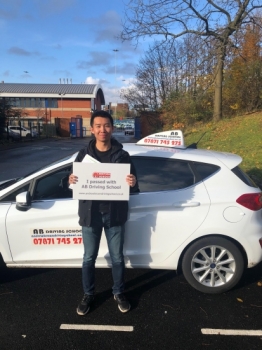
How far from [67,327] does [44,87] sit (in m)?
64.4

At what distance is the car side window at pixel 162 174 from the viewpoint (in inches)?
147

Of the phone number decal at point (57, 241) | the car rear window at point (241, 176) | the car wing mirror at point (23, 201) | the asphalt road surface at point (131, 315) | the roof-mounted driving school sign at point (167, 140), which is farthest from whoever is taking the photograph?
the roof-mounted driving school sign at point (167, 140)

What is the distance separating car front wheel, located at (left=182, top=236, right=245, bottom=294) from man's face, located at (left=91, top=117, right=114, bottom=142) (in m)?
1.46

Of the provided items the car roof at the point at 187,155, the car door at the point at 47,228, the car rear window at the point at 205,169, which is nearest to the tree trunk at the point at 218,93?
the car roof at the point at 187,155

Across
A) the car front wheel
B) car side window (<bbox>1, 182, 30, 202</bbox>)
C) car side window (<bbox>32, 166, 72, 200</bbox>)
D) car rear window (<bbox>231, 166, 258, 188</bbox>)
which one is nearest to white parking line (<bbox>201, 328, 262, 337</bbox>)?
the car front wheel

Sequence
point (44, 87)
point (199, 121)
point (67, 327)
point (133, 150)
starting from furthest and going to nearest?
point (44, 87) < point (199, 121) < point (133, 150) < point (67, 327)

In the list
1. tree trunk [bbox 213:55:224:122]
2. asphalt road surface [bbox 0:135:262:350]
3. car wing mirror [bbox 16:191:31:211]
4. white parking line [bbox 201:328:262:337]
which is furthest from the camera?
tree trunk [bbox 213:55:224:122]

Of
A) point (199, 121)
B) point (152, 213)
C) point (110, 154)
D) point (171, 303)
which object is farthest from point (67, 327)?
point (199, 121)

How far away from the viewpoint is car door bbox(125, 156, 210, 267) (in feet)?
11.8

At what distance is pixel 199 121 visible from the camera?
23.0 metres

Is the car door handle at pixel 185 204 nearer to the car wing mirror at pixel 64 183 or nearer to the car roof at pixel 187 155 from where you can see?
the car roof at pixel 187 155

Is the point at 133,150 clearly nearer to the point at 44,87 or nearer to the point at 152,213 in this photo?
the point at 152,213

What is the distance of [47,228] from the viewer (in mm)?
3672

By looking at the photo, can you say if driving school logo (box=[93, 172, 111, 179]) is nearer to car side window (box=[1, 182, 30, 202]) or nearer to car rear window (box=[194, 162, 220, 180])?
car side window (box=[1, 182, 30, 202])
